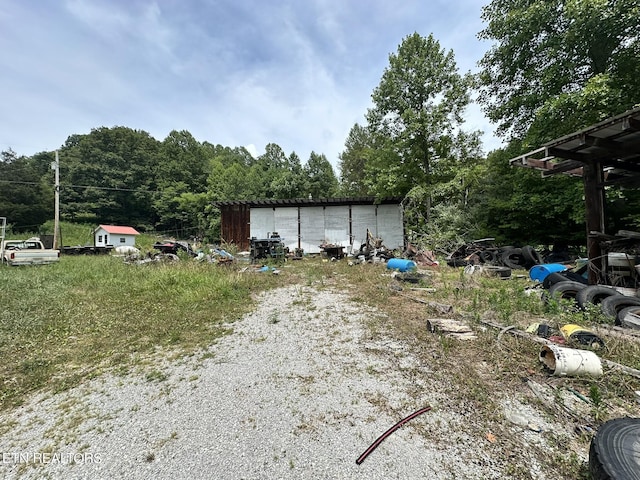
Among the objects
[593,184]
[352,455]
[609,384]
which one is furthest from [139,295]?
[593,184]

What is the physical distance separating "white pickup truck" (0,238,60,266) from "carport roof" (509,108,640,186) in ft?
52.7

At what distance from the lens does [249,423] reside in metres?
1.92

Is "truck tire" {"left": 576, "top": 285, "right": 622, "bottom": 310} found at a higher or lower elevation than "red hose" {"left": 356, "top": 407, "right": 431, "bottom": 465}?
higher

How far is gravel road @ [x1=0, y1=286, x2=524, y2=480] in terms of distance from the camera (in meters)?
1.55

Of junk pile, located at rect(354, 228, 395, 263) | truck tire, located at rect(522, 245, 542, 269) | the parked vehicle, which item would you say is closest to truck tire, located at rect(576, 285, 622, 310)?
truck tire, located at rect(522, 245, 542, 269)

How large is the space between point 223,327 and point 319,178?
2205cm

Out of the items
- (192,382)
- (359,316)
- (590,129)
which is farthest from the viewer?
(359,316)

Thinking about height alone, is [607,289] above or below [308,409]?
above

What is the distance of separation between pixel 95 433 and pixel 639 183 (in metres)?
9.13

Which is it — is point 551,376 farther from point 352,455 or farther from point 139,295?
point 139,295

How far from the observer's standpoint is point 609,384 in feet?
7.19

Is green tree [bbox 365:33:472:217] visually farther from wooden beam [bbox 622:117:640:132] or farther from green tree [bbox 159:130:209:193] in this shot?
green tree [bbox 159:130:209:193]

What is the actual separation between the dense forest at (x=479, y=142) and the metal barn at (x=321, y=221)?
942mm

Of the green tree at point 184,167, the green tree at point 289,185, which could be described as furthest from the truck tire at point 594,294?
the green tree at point 184,167
